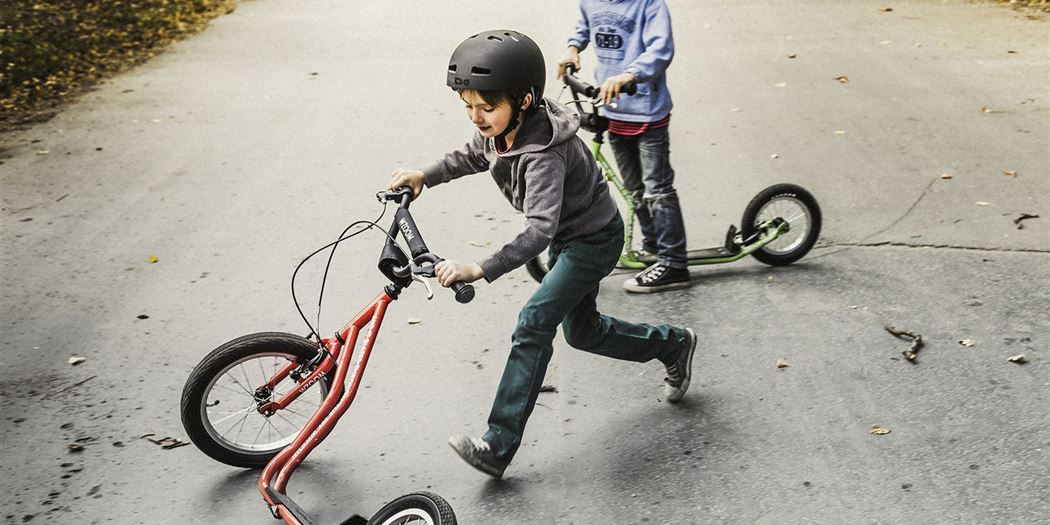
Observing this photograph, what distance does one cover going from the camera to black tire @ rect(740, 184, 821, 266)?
545 cm

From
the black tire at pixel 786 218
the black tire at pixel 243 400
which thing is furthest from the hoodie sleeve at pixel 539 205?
the black tire at pixel 786 218

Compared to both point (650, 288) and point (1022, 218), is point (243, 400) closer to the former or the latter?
point (650, 288)

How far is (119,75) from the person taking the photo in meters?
9.96

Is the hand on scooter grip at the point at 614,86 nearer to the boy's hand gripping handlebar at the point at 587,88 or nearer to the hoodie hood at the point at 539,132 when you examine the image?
the boy's hand gripping handlebar at the point at 587,88

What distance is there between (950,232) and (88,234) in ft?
17.8

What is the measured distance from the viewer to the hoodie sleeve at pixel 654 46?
15.4 feet

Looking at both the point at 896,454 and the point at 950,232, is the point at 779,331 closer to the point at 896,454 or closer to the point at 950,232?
the point at 896,454

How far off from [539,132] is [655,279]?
211 cm

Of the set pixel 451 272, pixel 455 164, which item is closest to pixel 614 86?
pixel 455 164

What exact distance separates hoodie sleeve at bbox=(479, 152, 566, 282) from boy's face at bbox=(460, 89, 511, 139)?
15 centimetres

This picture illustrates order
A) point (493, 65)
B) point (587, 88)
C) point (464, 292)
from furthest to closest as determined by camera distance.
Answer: point (587, 88), point (493, 65), point (464, 292)

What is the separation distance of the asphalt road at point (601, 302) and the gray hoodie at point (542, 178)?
1006mm

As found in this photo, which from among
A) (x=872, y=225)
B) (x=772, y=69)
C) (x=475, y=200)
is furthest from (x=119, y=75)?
(x=872, y=225)

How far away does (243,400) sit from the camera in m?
4.24
